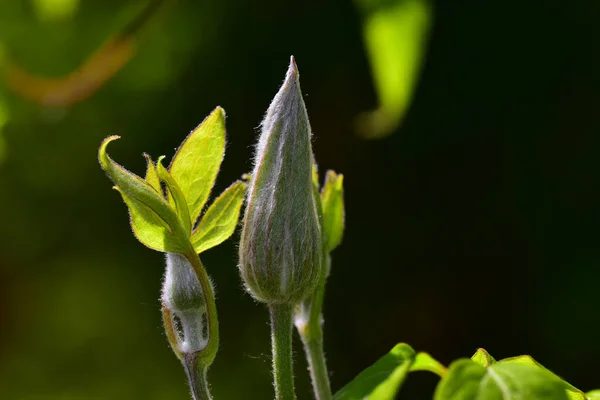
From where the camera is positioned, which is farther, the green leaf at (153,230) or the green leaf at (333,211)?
the green leaf at (333,211)

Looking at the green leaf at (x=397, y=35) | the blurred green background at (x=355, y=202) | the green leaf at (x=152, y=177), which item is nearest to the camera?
the green leaf at (x=152, y=177)

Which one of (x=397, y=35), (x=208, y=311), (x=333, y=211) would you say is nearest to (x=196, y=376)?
(x=208, y=311)

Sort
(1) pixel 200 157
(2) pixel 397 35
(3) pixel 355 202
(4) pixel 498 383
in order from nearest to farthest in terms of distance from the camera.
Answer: (4) pixel 498 383 < (1) pixel 200 157 < (2) pixel 397 35 < (3) pixel 355 202

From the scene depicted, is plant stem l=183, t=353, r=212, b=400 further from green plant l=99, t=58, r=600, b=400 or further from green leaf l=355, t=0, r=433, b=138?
green leaf l=355, t=0, r=433, b=138

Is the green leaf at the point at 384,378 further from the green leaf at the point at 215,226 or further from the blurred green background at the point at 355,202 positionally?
the blurred green background at the point at 355,202

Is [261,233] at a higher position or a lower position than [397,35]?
lower

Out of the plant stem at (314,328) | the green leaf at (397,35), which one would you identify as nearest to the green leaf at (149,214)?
the plant stem at (314,328)

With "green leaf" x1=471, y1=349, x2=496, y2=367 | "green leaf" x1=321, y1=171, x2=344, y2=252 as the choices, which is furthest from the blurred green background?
"green leaf" x1=471, y1=349, x2=496, y2=367

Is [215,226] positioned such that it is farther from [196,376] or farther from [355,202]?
[355,202]

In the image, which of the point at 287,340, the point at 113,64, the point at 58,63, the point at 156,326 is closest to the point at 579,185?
the point at 156,326
